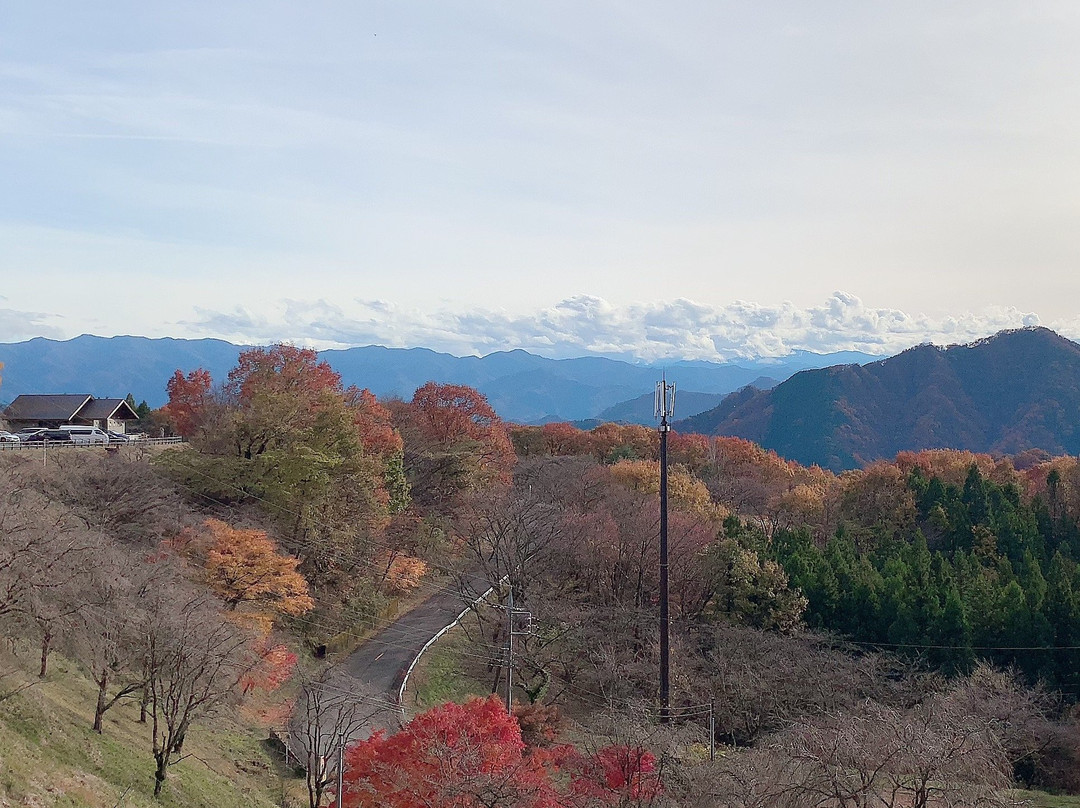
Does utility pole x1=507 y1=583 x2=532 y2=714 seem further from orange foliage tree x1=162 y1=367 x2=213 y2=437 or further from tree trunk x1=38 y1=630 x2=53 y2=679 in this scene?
orange foliage tree x1=162 y1=367 x2=213 y2=437

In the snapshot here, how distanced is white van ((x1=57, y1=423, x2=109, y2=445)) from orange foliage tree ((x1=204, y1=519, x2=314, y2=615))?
50.6 ft

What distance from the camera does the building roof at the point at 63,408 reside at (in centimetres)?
4659

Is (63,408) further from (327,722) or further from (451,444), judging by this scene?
(327,722)

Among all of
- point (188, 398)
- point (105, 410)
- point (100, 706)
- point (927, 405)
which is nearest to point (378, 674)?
point (100, 706)

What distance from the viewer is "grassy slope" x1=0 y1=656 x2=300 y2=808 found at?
13.1 meters

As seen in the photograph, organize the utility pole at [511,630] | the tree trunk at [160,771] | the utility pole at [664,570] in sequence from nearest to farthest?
the tree trunk at [160,771] → the utility pole at [664,570] → the utility pole at [511,630]

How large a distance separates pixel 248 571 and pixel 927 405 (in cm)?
13794

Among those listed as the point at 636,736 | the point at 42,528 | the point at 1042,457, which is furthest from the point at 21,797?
the point at 1042,457

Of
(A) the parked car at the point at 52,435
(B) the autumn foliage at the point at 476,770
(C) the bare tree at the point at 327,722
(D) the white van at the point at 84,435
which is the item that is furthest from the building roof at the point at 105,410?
(B) the autumn foliage at the point at 476,770

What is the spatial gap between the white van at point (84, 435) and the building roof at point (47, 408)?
5.73ft

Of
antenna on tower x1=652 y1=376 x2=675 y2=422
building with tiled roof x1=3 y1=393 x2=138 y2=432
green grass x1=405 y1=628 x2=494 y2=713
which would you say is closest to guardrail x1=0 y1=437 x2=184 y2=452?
building with tiled roof x1=3 y1=393 x2=138 y2=432

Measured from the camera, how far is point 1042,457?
89562 mm

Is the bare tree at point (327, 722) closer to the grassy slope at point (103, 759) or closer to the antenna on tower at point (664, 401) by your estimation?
the grassy slope at point (103, 759)

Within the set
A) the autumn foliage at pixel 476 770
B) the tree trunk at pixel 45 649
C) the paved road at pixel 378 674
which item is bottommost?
the paved road at pixel 378 674
